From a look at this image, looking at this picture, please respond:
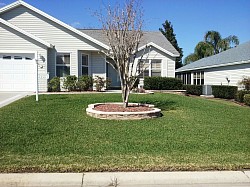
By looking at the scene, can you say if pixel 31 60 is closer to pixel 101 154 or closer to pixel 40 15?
pixel 40 15

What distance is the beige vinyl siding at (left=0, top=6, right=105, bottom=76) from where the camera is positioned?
18828 millimetres

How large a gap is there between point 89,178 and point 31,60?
1420 cm

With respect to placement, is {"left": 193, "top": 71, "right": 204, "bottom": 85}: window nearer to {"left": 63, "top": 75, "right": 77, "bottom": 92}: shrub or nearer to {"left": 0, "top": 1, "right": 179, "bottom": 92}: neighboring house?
{"left": 0, "top": 1, "right": 179, "bottom": 92}: neighboring house

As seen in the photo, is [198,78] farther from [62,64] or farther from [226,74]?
[62,64]

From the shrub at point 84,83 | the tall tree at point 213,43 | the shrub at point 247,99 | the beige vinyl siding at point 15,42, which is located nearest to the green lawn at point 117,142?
the shrub at point 247,99

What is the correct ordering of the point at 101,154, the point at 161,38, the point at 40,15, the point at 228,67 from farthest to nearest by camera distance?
the point at 161,38, the point at 228,67, the point at 40,15, the point at 101,154

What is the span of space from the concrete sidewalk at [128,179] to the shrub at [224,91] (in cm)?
1770

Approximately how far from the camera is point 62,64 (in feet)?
62.1

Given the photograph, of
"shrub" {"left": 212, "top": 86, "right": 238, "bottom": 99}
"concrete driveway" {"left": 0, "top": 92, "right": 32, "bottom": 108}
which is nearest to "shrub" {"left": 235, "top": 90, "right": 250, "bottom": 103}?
"shrub" {"left": 212, "top": 86, "right": 238, "bottom": 99}

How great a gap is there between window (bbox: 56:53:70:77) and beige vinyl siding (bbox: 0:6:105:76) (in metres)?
0.30

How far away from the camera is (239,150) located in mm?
6176

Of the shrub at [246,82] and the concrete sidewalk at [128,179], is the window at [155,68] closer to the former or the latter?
the shrub at [246,82]

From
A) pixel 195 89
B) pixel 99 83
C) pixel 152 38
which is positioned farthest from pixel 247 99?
pixel 152 38

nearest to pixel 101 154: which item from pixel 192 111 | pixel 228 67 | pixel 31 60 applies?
pixel 192 111
